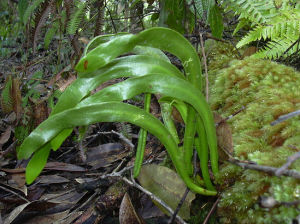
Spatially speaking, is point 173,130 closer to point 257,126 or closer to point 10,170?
point 257,126

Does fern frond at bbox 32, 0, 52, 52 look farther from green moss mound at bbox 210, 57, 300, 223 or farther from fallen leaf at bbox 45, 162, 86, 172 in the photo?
green moss mound at bbox 210, 57, 300, 223

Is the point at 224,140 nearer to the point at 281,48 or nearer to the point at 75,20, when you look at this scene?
the point at 281,48

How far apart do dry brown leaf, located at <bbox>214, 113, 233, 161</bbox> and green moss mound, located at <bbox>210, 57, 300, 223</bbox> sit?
26 millimetres

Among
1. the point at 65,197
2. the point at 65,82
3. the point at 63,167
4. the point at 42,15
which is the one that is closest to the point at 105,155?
the point at 63,167

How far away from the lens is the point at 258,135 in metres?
0.89

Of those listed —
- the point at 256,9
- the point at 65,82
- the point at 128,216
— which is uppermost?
the point at 256,9

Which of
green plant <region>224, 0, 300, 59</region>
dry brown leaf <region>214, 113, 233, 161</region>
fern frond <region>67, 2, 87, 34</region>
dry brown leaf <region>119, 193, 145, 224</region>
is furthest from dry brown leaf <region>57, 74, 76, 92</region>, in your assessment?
green plant <region>224, 0, 300, 59</region>

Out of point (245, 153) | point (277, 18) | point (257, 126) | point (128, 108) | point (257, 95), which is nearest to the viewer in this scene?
point (128, 108)

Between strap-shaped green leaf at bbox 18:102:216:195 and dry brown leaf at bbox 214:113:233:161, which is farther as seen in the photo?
dry brown leaf at bbox 214:113:233:161

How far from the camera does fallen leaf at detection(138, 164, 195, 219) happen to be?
86 cm

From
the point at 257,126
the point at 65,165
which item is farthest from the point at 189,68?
the point at 65,165

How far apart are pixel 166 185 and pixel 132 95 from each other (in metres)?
0.40

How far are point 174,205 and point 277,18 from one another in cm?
110

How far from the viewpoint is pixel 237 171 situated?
31.4 inches
